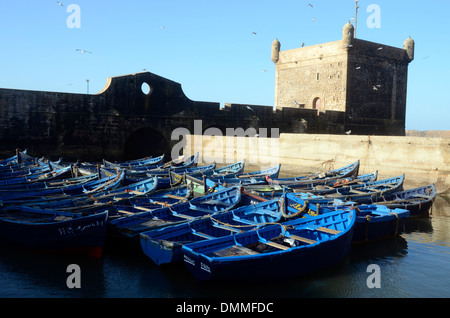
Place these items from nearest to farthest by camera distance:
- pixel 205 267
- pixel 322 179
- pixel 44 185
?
pixel 205 267 < pixel 44 185 < pixel 322 179

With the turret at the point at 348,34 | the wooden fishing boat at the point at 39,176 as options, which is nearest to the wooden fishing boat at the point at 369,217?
the wooden fishing boat at the point at 39,176

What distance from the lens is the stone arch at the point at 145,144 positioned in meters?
26.1

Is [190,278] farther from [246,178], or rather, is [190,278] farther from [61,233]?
[246,178]

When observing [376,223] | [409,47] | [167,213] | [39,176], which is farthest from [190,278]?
[409,47]

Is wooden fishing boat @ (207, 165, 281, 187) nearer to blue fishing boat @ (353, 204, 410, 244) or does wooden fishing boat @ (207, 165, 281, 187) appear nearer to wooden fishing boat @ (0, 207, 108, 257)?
blue fishing boat @ (353, 204, 410, 244)

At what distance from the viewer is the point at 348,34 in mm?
30016

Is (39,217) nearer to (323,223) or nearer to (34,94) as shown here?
(323,223)

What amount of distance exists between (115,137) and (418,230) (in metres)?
18.0

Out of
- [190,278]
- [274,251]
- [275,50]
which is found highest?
[275,50]

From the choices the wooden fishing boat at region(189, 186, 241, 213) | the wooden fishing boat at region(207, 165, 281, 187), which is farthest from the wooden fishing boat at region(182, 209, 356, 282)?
the wooden fishing boat at region(207, 165, 281, 187)

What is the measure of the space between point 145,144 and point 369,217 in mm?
19972

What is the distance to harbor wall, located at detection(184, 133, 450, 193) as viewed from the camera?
1580 centimetres

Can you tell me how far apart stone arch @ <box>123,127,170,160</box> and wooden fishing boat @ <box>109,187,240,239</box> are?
1516 cm
